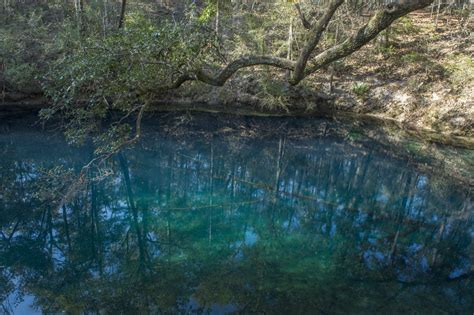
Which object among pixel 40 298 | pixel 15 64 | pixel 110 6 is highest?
pixel 110 6

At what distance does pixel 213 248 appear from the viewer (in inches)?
353

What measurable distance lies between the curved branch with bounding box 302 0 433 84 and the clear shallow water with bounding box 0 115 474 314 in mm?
4239

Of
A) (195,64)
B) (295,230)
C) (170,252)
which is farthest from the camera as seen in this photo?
(295,230)

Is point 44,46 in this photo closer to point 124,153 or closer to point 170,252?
point 124,153

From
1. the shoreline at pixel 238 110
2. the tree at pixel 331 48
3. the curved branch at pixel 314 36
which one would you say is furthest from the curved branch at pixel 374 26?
the shoreline at pixel 238 110

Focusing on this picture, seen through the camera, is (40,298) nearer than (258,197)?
Yes

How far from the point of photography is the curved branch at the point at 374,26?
448 cm

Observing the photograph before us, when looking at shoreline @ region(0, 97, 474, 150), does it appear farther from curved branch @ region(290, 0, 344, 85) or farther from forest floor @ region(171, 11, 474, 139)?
curved branch @ region(290, 0, 344, 85)

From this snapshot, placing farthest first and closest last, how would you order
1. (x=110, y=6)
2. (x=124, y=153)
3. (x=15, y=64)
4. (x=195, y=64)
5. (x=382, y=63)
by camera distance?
(x=110, y=6), (x=382, y=63), (x=15, y=64), (x=124, y=153), (x=195, y=64)

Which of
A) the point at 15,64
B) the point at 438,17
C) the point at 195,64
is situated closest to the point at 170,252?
the point at 195,64

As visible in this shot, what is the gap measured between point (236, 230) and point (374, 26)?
20.5ft

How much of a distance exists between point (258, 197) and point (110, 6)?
677 inches

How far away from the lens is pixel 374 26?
15.7 feet

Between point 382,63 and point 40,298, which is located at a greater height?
point 382,63
